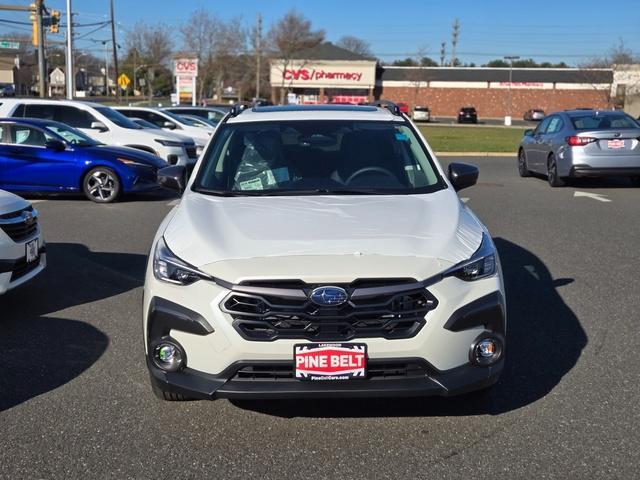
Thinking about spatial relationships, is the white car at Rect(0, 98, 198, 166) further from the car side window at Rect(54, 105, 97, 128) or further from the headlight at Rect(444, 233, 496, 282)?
the headlight at Rect(444, 233, 496, 282)

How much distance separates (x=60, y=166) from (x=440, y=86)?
72.7 meters

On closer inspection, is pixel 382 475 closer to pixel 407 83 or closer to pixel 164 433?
pixel 164 433

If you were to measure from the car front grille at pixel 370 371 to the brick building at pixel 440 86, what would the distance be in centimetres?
7304

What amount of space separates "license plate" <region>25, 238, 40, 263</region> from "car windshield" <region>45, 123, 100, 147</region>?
7.11 metres

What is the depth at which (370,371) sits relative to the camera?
11.8 ft

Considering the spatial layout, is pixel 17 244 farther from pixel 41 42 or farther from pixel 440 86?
pixel 440 86

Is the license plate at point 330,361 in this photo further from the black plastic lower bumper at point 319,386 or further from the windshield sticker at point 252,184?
the windshield sticker at point 252,184

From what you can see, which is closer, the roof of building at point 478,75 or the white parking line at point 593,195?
the white parking line at point 593,195

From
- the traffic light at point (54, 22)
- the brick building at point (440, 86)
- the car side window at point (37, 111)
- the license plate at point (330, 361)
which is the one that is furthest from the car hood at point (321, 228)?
the brick building at point (440, 86)

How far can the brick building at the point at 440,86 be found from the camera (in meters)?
76.9

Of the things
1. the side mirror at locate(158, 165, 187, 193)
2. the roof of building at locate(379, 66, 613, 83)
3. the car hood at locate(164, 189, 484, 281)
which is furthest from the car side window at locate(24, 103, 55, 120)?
the roof of building at locate(379, 66, 613, 83)

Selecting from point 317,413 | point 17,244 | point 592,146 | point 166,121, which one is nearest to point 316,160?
point 317,413

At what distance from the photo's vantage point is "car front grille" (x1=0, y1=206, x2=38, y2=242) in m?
5.86

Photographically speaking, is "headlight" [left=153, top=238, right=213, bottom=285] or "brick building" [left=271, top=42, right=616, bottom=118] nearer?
"headlight" [left=153, top=238, right=213, bottom=285]
